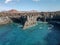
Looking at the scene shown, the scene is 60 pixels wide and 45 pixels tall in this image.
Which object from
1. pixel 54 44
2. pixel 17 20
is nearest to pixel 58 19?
pixel 17 20

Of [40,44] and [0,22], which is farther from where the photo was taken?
[0,22]

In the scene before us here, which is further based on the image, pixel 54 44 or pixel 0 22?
pixel 0 22

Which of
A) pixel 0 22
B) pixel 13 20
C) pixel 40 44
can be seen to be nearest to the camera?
pixel 40 44

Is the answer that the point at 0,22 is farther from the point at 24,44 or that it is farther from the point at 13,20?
the point at 24,44

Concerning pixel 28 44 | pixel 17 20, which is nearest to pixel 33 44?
pixel 28 44

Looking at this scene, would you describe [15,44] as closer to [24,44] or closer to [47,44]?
[24,44]

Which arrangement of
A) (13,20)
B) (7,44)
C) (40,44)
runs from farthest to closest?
(13,20)
(7,44)
(40,44)

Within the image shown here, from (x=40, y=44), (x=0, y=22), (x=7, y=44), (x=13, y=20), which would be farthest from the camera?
(x=13, y=20)
